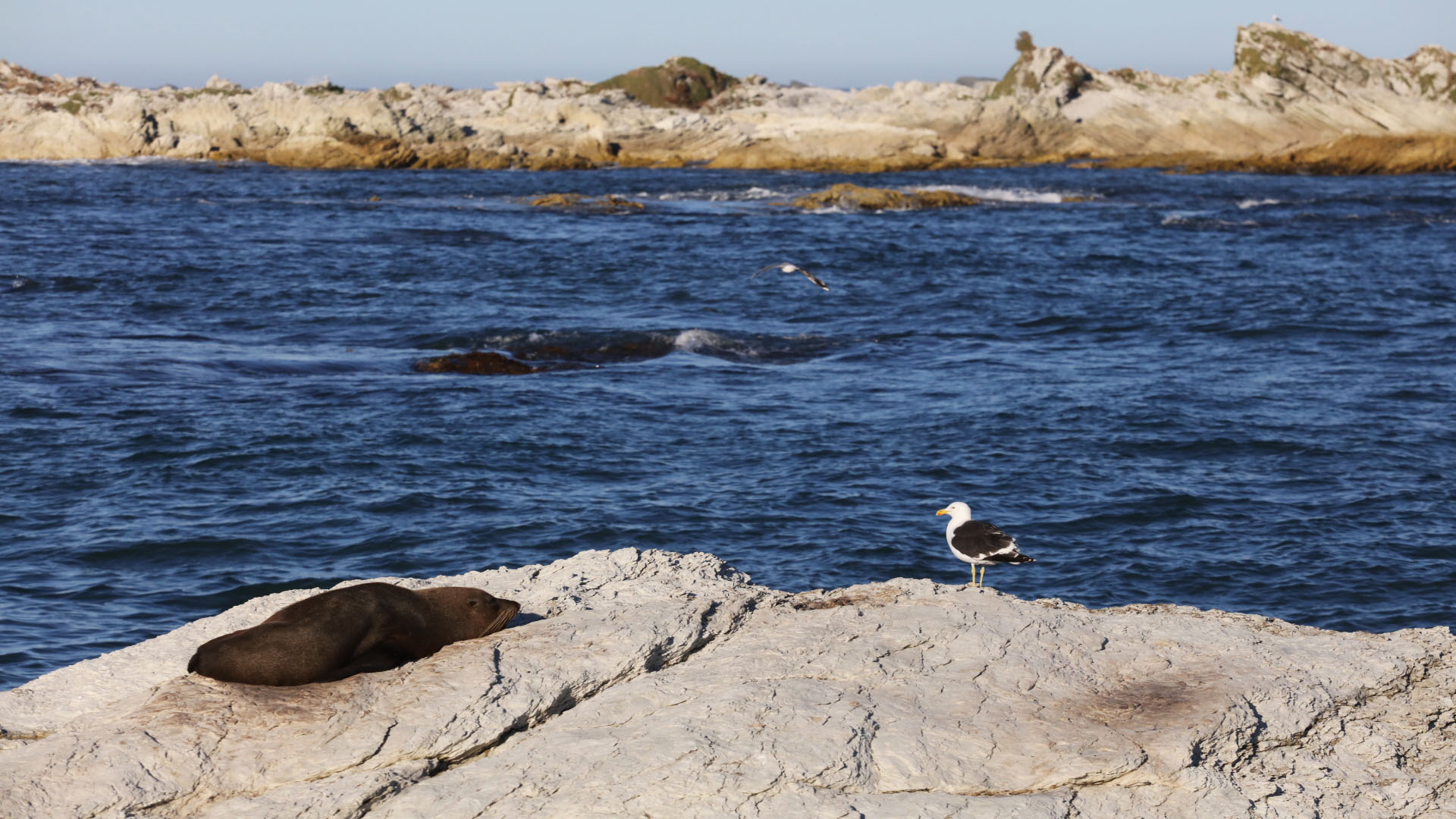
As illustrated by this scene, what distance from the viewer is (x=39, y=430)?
15.7 meters

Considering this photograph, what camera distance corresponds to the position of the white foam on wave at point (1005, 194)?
56688 millimetres

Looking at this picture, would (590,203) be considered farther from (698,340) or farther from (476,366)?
(476,366)

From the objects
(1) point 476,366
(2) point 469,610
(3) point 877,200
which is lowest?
(1) point 476,366

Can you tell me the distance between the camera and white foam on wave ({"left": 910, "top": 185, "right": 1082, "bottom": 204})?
186 ft

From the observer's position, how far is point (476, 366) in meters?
20.1

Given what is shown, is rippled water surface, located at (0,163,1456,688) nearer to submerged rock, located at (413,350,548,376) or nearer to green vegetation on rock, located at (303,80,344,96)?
submerged rock, located at (413,350,548,376)

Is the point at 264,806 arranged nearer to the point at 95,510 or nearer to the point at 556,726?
the point at 556,726

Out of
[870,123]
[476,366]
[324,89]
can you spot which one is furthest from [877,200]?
[324,89]

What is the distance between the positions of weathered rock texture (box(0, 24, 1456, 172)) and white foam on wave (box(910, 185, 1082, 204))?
50.3 ft

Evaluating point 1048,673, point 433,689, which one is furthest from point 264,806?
point 1048,673

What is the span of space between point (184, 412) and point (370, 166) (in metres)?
66.6

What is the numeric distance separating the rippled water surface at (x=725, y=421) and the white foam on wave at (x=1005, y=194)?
65.6 ft

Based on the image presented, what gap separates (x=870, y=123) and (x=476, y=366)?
72.9m

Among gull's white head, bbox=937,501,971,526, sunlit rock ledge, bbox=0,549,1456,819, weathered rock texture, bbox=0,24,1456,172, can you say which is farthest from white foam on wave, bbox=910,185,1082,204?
sunlit rock ledge, bbox=0,549,1456,819
